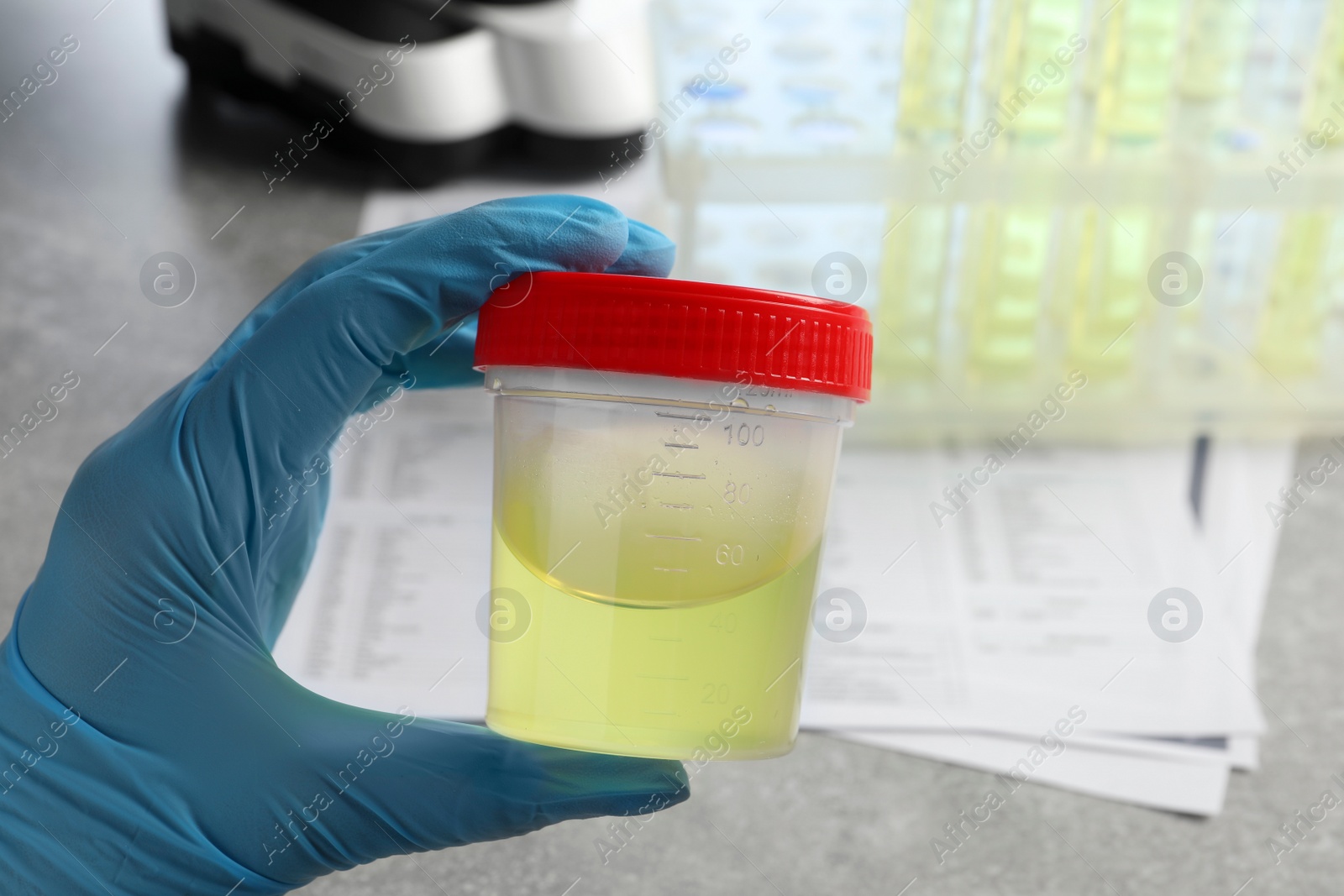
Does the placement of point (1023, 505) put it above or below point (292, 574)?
below

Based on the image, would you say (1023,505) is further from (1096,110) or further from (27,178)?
(27,178)

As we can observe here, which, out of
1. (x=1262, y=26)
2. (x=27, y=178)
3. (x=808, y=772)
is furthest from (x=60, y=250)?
(x=1262, y=26)

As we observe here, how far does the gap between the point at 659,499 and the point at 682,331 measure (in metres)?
0.09

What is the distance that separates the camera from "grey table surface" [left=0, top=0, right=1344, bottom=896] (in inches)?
33.5

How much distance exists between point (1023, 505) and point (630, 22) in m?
0.91

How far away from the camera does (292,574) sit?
0.81 meters

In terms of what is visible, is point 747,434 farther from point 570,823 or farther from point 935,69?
point 935,69

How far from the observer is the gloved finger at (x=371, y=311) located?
643mm

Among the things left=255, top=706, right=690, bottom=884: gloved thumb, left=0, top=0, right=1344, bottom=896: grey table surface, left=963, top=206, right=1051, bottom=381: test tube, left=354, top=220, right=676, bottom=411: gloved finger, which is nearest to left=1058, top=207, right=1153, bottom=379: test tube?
left=963, top=206, right=1051, bottom=381: test tube

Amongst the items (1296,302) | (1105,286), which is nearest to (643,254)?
(1105,286)

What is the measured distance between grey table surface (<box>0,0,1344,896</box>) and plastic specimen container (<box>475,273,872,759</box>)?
0.33 meters

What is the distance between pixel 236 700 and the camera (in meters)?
0.65

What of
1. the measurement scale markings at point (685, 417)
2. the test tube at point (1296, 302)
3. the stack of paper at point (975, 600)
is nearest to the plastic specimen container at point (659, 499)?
the measurement scale markings at point (685, 417)

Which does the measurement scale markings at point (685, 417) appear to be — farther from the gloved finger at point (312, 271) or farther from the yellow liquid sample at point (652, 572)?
the gloved finger at point (312, 271)
